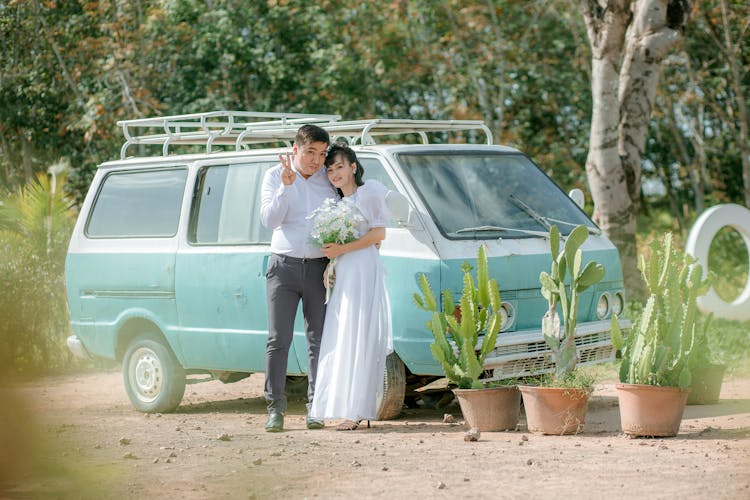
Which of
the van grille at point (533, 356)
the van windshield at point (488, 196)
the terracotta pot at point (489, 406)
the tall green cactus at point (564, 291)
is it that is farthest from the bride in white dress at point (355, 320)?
the tall green cactus at point (564, 291)

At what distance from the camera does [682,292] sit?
7258 mm

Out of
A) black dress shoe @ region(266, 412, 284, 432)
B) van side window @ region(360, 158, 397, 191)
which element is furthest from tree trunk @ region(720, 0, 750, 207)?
black dress shoe @ region(266, 412, 284, 432)

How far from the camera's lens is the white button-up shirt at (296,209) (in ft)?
24.1

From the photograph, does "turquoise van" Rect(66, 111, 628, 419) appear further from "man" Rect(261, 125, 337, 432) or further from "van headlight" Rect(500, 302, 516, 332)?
"man" Rect(261, 125, 337, 432)

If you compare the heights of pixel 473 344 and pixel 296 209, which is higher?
pixel 296 209

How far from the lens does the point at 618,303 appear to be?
27.1 ft

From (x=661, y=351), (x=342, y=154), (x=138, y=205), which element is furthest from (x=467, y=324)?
(x=138, y=205)

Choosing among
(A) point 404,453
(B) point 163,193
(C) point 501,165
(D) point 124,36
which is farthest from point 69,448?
(D) point 124,36

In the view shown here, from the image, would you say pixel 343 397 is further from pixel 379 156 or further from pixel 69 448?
pixel 69 448

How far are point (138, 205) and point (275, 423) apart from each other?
104 inches

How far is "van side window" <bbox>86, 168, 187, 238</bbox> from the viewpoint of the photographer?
884cm

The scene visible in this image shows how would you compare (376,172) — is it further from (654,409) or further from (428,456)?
(654,409)

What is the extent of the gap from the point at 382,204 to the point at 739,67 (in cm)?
1332

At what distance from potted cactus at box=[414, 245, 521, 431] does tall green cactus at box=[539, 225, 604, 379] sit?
32cm
